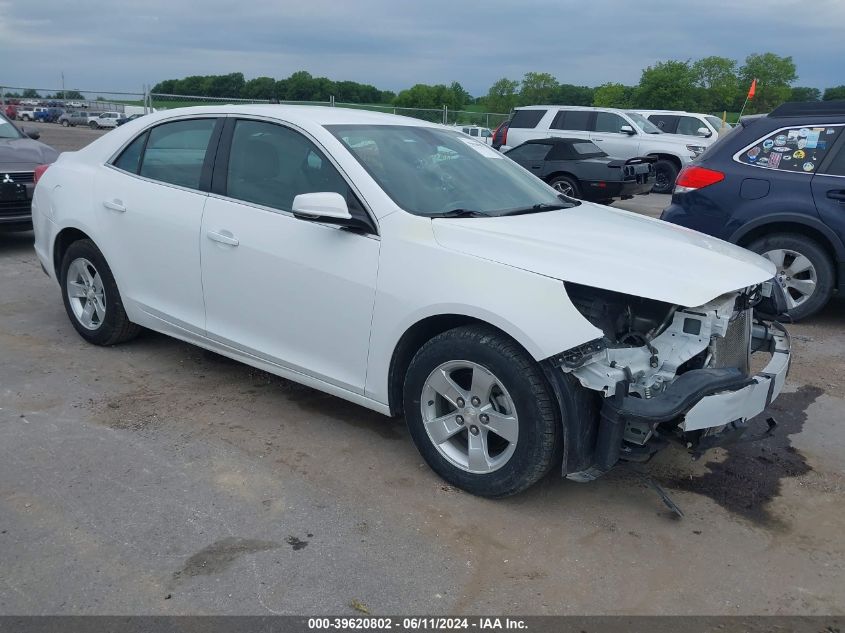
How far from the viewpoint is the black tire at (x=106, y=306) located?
5090mm

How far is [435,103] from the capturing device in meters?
53.8

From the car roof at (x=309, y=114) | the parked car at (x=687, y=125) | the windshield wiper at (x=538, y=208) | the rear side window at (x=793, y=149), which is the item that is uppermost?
the parked car at (x=687, y=125)

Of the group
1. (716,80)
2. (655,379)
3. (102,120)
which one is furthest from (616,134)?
(716,80)

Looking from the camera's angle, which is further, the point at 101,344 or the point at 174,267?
the point at 101,344

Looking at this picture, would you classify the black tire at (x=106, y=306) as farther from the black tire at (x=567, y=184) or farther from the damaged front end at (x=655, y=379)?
the black tire at (x=567, y=184)

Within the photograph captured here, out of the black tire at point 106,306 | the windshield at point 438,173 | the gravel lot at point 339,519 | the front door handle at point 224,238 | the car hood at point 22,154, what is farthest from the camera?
the car hood at point 22,154

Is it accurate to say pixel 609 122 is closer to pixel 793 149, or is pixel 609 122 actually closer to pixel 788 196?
pixel 793 149

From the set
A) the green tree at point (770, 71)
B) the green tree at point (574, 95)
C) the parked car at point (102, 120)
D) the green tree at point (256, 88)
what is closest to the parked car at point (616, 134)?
the green tree at point (256, 88)

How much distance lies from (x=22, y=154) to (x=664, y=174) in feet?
45.9

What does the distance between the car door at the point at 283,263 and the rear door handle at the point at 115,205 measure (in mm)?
834

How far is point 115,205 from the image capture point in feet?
16.1

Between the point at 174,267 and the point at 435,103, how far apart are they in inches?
2026
